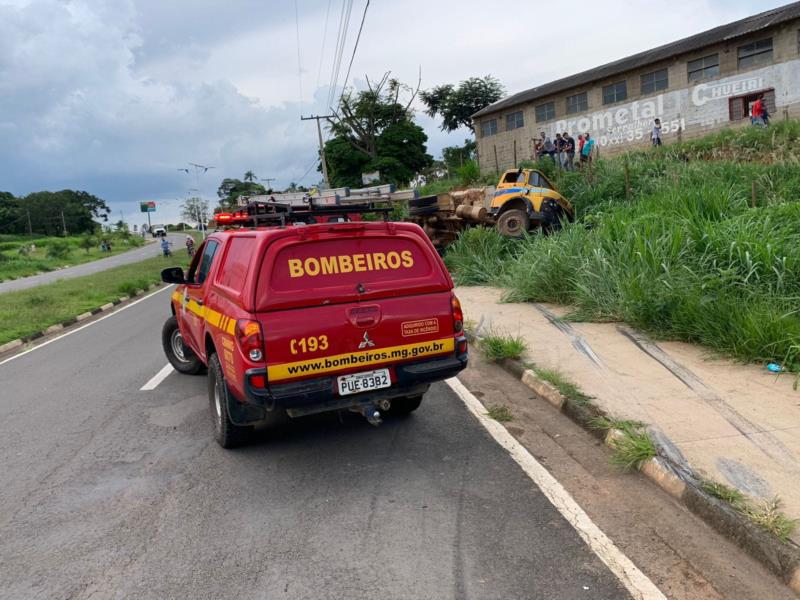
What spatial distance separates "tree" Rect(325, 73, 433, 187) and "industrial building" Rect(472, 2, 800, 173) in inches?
530

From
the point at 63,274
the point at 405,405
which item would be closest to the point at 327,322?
the point at 405,405

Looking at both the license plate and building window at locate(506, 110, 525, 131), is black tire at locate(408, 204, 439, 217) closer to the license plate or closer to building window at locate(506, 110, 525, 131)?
the license plate

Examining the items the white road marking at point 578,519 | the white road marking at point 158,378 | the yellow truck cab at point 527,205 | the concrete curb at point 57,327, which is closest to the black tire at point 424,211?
the yellow truck cab at point 527,205

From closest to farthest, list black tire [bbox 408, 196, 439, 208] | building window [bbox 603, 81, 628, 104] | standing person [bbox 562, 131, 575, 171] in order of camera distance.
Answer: black tire [bbox 408, 196, 439, 208] → standing person [bbox 562, 131, 575, 171] → building window [bbox 603, 81, 628, 104]

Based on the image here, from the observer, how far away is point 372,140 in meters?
51.5

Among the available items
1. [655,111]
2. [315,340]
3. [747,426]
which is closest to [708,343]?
[747,426]

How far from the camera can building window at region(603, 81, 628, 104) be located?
31875 mm

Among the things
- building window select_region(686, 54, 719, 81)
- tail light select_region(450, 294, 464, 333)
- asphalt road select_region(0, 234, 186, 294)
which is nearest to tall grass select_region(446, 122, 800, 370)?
tail light select_region(450, 294, 464, 333)

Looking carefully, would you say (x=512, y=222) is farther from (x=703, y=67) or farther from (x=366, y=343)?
(x=703, y=67)

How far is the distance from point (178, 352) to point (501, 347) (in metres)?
4.13

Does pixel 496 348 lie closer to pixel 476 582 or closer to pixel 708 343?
pixel 708 343

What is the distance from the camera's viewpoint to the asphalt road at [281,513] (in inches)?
127

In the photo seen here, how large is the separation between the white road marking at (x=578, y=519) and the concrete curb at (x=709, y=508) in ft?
2.07

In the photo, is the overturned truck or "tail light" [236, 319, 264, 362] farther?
the overturned truck
